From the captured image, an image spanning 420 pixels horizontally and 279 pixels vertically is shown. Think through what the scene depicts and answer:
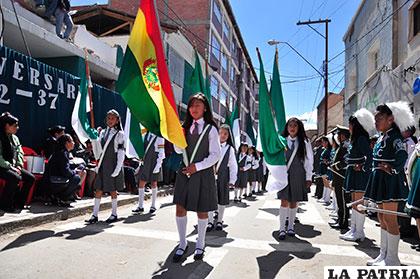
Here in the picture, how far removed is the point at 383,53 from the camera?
617 inches

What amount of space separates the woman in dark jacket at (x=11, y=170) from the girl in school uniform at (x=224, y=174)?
3.51 metres

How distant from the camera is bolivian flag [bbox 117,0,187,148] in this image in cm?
458

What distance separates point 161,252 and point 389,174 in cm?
313

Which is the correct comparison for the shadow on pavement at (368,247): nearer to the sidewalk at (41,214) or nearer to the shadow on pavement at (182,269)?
the shadow on pavement at (182,269)

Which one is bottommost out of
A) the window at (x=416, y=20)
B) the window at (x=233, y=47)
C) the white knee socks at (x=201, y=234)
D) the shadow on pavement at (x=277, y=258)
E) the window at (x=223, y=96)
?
the shadow on pavement at (x=277, y=258)

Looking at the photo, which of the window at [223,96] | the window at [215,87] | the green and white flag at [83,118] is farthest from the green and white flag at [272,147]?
the window at [223,96]

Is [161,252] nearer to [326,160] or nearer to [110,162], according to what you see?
[110,162]

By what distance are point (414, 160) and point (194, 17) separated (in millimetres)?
29068

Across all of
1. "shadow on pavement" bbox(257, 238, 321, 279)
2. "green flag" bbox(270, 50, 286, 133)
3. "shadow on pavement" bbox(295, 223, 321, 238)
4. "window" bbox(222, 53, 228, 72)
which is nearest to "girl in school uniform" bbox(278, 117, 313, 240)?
"shadow on pavement" bbox(295, 223, 321, 238)

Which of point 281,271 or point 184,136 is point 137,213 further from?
point 281,271

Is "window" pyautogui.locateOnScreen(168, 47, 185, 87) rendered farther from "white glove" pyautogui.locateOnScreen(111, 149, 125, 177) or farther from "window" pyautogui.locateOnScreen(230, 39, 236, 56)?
"window" pyautogui.locateOnScreen(230, 39, 236, 56)

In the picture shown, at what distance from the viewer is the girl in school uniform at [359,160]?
19.8 ft

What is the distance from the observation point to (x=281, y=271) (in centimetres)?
437

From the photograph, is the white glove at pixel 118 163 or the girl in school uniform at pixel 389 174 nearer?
the girl in school uniform at pixel 389 174
